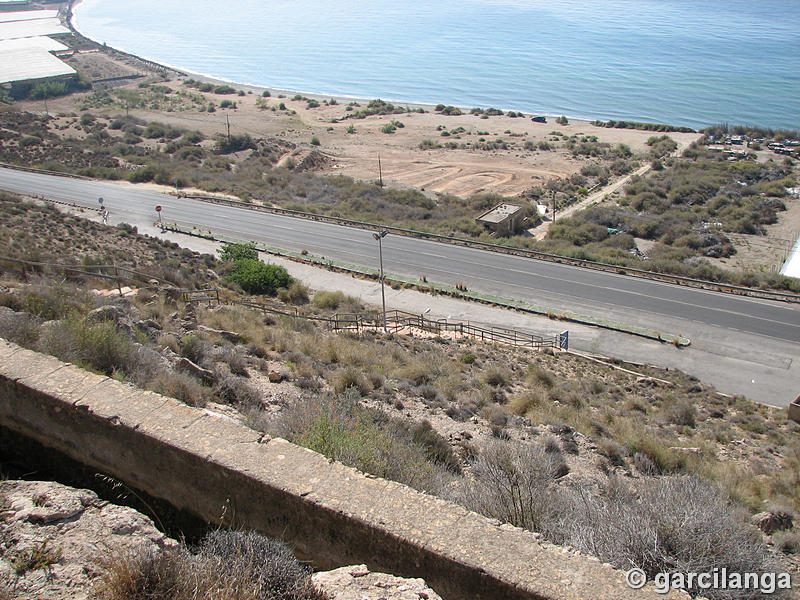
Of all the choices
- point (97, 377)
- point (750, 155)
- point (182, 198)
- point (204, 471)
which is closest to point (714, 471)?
point (204, 471)

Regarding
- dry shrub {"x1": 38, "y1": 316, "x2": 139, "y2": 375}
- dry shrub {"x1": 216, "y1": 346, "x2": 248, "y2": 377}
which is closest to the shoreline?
dry shrub {"x1": 216, "y1": 346, "x2": 248, "y2": 377}

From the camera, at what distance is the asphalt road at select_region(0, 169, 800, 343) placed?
3272cm

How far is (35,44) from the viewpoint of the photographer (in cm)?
13862

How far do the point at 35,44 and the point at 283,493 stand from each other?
160794 mm

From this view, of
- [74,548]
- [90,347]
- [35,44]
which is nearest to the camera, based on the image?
[74,548]

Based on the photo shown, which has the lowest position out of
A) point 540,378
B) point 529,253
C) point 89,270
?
point 540,378

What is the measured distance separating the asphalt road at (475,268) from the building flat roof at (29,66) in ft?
213

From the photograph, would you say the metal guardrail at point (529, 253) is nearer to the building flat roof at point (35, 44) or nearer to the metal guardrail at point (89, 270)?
the metal guardrail at point (89, 270)

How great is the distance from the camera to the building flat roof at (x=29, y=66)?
10812 cm

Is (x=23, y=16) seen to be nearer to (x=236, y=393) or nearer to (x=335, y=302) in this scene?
(x=335, y=302)

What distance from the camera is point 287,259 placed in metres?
41.2

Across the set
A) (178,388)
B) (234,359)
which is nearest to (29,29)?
(234,359)

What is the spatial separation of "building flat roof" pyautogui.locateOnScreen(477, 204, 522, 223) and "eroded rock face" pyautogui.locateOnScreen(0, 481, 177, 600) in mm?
43042

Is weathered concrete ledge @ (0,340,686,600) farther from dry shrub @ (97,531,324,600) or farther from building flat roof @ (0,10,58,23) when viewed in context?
building flat roof @ (0,10,58,23)
